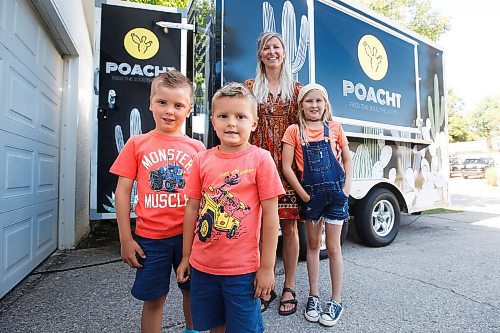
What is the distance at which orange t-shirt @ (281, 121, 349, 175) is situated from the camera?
2.04 meters

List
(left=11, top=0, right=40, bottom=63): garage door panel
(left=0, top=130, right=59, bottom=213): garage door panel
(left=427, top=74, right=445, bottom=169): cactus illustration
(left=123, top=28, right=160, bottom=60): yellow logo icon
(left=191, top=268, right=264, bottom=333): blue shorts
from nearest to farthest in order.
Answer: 1. (left=191, top=268, right=264, bottom=333): blue shorts
2. (left=0, top=130, right=59, bottom=213): garage door panel
3. (left=11, top=0, right=40, bottom=63): garage door panel
4. (left=123, top=28, right=160, bottom=60): yellow logo icon
5. (left=427, top=74, right=445, bottom=169): cactus illustration

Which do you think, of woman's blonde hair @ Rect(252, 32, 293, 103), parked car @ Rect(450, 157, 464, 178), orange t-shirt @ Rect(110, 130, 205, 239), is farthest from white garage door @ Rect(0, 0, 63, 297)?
parked car @ Rect(450, 157, 464, 178)

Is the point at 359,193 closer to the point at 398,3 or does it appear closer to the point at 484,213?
the point at 484,213

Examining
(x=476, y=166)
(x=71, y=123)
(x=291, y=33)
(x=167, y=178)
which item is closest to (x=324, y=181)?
(x=167, y=178)

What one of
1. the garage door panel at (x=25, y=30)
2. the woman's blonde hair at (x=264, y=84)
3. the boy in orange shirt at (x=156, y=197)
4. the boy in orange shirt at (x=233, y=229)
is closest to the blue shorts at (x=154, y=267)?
the boy in orange shirt at (x=156, y=197)

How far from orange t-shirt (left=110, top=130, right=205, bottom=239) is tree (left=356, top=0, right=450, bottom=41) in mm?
14789

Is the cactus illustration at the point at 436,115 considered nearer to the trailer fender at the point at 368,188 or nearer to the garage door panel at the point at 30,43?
the trailer fender at the point at 368,188

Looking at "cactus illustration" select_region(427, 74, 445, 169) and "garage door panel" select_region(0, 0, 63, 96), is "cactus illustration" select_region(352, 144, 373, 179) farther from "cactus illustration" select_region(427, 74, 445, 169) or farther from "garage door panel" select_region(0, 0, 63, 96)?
"garage door panel" select_region(0, 0, 63, 96)

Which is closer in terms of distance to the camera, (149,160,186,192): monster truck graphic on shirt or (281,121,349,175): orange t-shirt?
(149,160,186,192): monster truck graphic on shirt

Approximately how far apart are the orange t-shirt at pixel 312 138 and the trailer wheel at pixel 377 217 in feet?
5.62

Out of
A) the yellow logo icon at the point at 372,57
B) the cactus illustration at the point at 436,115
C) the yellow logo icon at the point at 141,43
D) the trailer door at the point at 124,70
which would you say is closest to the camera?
the trailer door at the point at 124,70

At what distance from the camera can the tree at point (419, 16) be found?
43.4ft

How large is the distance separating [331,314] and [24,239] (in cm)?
249

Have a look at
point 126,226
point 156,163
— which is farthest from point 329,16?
point 126,226
